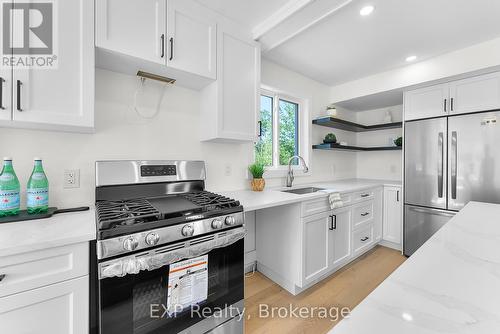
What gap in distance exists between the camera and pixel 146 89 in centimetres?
169

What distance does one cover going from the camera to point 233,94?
6.03ft

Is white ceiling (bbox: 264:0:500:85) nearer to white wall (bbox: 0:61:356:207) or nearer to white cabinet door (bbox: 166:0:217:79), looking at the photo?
white cabinet door (bbox: 166:0:217:79)

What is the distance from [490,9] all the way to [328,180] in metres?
2.31

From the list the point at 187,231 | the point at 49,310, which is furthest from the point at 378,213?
the point at 49,310

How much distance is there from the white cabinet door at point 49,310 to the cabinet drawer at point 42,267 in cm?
3

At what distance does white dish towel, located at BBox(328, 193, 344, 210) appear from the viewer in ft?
7.07

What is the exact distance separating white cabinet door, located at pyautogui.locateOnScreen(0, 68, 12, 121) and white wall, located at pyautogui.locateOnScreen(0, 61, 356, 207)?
0.30 m

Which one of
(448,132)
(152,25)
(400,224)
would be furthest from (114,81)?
(400,224)

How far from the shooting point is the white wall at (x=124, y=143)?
4.32 ft

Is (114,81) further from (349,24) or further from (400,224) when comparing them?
(400,224)

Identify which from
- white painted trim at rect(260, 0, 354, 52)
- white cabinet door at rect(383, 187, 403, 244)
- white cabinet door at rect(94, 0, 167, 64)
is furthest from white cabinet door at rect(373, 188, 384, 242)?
white cabinet door at rect(94, 0, 167, 64)

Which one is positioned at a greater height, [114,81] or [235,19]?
[235,19]

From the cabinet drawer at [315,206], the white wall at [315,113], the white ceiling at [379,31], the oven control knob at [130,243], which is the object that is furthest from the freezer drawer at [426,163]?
the oven control knob at [130,243]

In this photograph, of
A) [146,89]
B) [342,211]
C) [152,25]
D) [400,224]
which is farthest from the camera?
[400,224]
